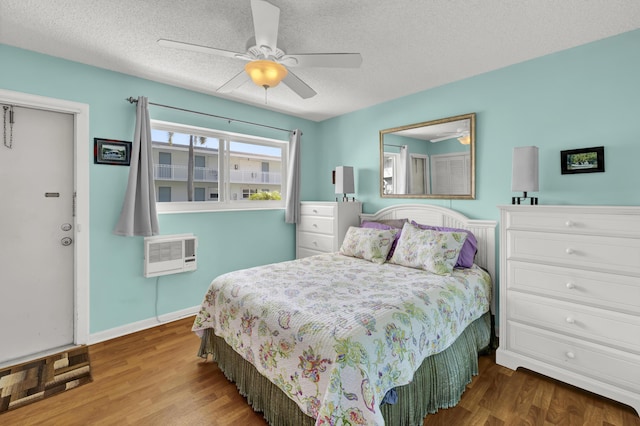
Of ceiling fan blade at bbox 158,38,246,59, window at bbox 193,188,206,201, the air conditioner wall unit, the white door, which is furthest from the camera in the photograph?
window at bbox 193,188,206,201

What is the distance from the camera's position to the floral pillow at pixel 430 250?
7.88ft

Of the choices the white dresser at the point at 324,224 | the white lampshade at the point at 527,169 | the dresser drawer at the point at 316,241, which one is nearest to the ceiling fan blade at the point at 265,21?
the white lampshade at the point at 527,169

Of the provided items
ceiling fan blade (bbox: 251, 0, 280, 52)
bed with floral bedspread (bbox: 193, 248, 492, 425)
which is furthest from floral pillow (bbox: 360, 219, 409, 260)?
ceiling fan blade (bbox: 251, 0, 280, 52)

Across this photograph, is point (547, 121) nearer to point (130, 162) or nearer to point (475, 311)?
point (475, 311)

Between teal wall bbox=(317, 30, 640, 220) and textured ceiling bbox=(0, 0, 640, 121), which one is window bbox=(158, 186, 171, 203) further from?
teal wall bbox=(317, 30, 640, 220)

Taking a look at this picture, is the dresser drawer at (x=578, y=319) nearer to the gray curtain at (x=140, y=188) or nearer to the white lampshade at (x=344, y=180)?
the white lampshade at (x=344, y=180)

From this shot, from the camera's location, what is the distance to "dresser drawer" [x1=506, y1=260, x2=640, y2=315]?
1.85 metres

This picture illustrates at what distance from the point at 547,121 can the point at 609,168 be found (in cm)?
56

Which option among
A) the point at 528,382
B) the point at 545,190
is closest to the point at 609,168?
the point at 545,190

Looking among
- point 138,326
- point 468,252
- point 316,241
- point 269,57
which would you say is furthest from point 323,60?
point 138,326

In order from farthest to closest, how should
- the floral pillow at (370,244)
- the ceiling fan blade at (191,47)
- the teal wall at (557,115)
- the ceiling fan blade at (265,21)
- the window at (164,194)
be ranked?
the window at (164,194)
the floral pillow at (370,244)
the teal wall at (557,115)
the ceiling fan blade at (191,47)
the ceiling fan blade at (265,21)

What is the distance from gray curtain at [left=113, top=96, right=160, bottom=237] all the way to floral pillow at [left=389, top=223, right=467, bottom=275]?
234cm

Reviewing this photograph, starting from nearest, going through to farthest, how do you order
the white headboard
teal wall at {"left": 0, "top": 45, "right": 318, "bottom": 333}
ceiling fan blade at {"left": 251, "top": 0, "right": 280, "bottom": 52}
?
ceiling fan blade at {"left": 251, "top": 0, "right": 280, "bottom": 52} → teal wall at {"left": 0, "top": 45, "right": 318, "bottom": 333} → the white headboard

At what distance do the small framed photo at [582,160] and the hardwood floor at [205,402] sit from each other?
5.14ft
